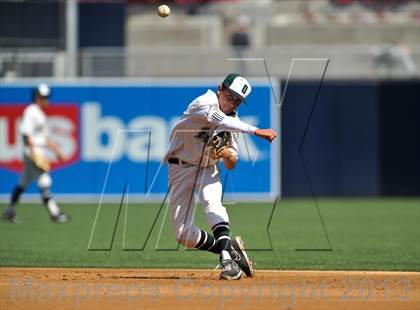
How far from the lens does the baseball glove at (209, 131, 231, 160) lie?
9.92 metres

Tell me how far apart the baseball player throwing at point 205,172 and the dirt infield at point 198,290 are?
1.11 feet

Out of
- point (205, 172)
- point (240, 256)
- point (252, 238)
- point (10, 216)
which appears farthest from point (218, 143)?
point (10, 216)

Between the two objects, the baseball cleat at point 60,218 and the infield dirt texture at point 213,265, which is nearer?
the infield dirt texture at point 213,265

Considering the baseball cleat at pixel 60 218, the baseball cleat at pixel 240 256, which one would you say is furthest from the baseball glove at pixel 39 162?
the baseball cleat at pixel 240 256

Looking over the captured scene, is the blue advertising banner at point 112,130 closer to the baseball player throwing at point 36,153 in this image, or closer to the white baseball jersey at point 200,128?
the baseball player throwing at point 36,153

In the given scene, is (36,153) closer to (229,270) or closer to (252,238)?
(252,238)

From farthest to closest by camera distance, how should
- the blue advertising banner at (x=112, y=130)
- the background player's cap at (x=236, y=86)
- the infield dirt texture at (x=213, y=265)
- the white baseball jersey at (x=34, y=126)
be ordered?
1. the blue advertising banner at (x=112, y=130)
2. the white baseball jersey at (x=34, y=126)
3. the background player's cap at (x=236, y=86)
4. the infield dirt texture at (x=213, y=265)

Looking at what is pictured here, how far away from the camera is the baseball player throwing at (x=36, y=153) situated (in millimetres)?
17422

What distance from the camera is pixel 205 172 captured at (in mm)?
10156

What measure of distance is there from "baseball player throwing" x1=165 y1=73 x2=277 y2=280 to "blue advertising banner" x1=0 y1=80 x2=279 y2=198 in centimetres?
1181

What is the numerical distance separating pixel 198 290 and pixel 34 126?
878 cm

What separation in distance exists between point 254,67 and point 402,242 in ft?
38.2

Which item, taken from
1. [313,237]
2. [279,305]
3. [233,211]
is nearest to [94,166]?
[233,211]

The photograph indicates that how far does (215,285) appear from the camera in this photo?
9766mm
